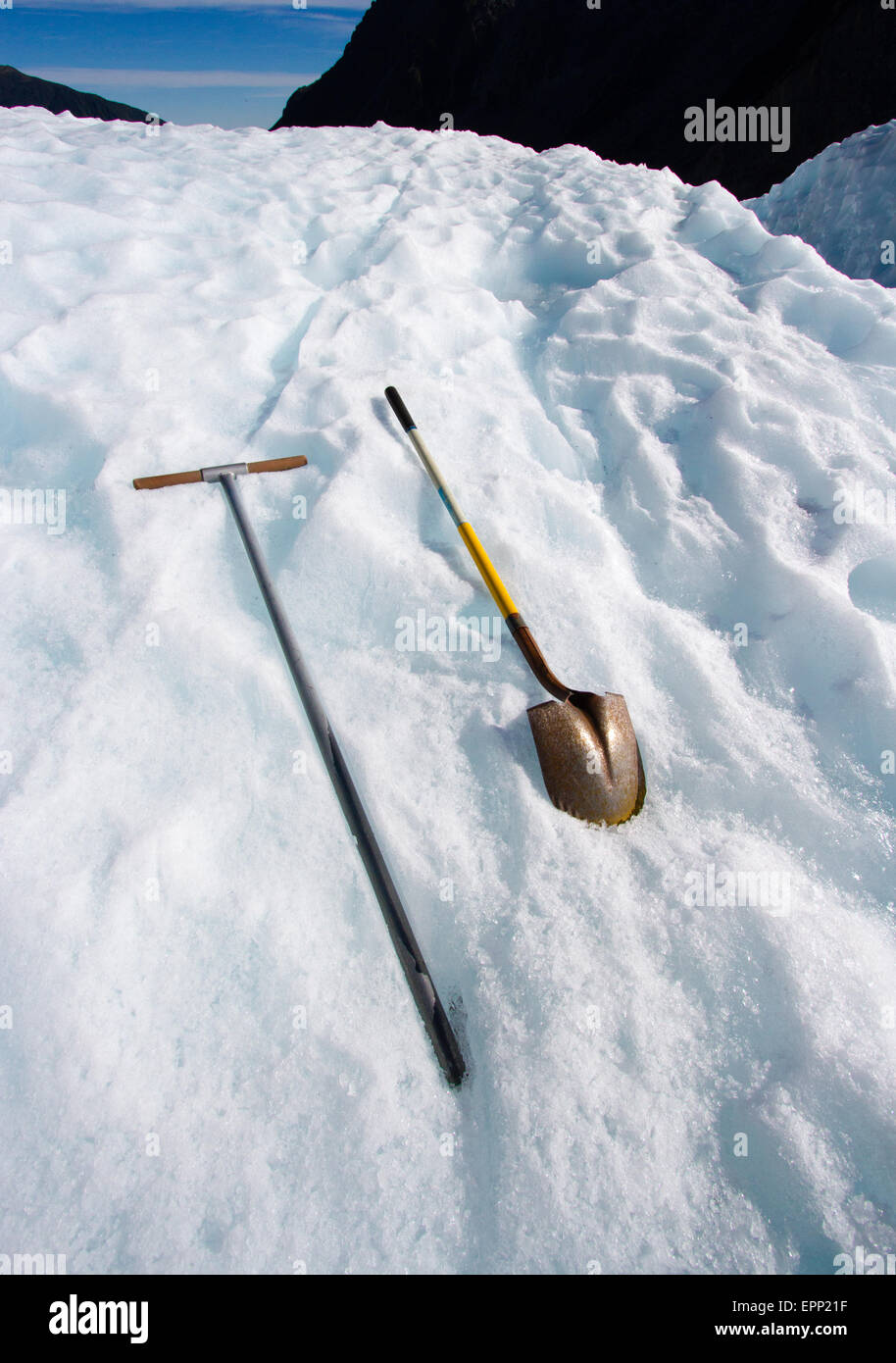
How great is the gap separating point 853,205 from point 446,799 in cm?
543

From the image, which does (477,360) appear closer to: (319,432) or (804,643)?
(319,432)

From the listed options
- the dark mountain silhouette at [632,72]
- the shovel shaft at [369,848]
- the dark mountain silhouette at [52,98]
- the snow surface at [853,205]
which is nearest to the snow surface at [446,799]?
the shovel shaft at [369,848]

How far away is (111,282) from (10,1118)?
3.73 meters

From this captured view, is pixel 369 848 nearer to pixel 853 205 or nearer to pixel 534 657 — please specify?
pixel 534 657

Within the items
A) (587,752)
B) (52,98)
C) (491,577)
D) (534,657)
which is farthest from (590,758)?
(52,98)

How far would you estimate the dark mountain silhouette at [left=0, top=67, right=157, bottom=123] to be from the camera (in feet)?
269

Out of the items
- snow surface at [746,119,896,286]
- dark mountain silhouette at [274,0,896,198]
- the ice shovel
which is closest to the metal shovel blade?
the ice shovel

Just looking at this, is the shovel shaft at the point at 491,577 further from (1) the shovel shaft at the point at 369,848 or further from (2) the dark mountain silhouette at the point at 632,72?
(2) the dark mountain silhouette at the point at 632,72

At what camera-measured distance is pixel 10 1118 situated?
4.11 ft

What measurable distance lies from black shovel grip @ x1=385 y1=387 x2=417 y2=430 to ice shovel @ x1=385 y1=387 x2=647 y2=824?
1.23m

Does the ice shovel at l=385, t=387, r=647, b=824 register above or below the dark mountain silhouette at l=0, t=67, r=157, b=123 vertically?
below

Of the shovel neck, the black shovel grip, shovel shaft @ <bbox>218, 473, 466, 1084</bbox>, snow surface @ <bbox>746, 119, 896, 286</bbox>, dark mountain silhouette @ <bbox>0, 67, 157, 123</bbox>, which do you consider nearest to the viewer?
shovel shaft @ <bbox>218, 473, 466, 1084</bbox>

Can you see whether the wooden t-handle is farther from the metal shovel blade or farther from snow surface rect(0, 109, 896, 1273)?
the metal shovel blade

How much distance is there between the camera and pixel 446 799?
67.2 inches
